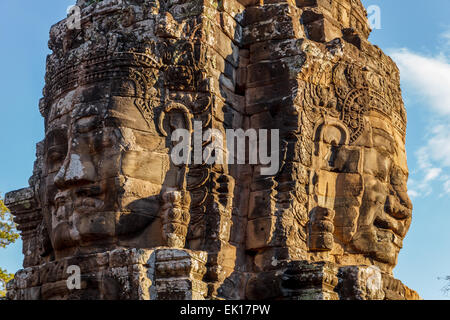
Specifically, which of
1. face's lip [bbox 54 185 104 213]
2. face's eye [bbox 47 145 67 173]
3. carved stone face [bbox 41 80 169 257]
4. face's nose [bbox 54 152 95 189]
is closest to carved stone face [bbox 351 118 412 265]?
carved stone face [bbox 41 80 169 257]

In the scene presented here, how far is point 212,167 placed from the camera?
33.5 ft

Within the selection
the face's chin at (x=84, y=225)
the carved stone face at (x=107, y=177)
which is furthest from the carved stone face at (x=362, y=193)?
the face's chin at (x=84, y=225)

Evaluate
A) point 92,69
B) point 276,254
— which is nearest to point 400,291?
point 276,254

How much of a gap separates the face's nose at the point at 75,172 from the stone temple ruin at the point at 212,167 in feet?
0.07

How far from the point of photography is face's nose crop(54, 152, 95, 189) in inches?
397

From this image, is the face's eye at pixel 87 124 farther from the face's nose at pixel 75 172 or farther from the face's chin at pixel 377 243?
the face's chin at pixel 377 243

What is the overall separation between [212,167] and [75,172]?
5.87ft

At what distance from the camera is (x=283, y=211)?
33.4 ft

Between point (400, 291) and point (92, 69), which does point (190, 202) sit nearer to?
point (92, 69)

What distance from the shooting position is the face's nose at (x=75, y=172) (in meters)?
10.1

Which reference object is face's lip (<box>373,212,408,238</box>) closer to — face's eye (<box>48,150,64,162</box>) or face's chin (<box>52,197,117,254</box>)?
face's chin (<box>52,197,117,254</box>)

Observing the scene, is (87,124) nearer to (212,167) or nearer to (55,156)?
(55,156)
